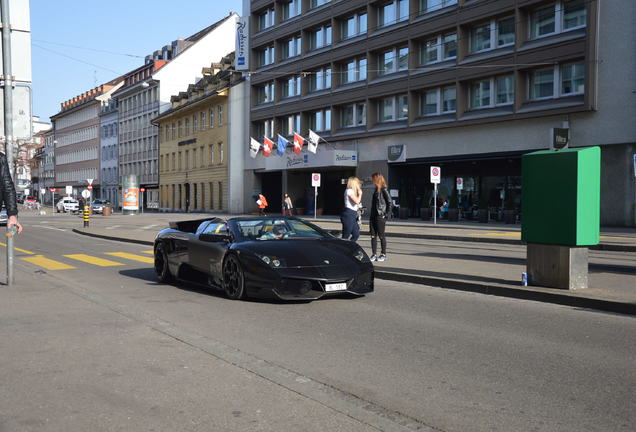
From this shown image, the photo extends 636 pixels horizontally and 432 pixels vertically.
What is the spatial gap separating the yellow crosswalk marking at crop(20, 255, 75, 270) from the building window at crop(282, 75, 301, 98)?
36.3 meters

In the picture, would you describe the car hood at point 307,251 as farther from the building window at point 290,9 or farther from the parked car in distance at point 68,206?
the parked car in distance at point 68,206

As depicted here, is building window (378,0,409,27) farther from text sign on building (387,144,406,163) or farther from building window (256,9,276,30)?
building window (256,9,276,30)

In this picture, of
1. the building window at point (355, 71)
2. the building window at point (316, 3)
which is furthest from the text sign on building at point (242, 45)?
the building window at point (355, 71)

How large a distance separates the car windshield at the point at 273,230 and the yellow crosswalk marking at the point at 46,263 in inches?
227

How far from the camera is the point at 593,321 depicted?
750 cm

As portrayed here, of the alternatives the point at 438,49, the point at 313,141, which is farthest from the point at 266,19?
the point at 438,49

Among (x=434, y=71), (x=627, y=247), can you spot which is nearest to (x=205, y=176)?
(x=434, y=71)

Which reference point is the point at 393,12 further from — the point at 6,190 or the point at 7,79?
the point at 6,190

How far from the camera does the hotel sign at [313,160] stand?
44.5 m

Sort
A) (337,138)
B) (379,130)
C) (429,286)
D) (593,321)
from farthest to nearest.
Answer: (337,138)
(379,130)
(429,286)
(593,321)

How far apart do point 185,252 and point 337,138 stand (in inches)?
1434

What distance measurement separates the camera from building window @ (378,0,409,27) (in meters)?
40.6

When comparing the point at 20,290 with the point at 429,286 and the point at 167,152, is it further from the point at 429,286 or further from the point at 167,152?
the point at 167,152

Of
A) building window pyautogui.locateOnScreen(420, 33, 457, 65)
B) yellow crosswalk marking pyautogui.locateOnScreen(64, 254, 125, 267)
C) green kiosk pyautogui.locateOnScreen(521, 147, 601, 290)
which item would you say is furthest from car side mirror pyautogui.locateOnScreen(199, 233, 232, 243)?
building window pyautogui.locateOnScreen(420, 33, 457, 65)
